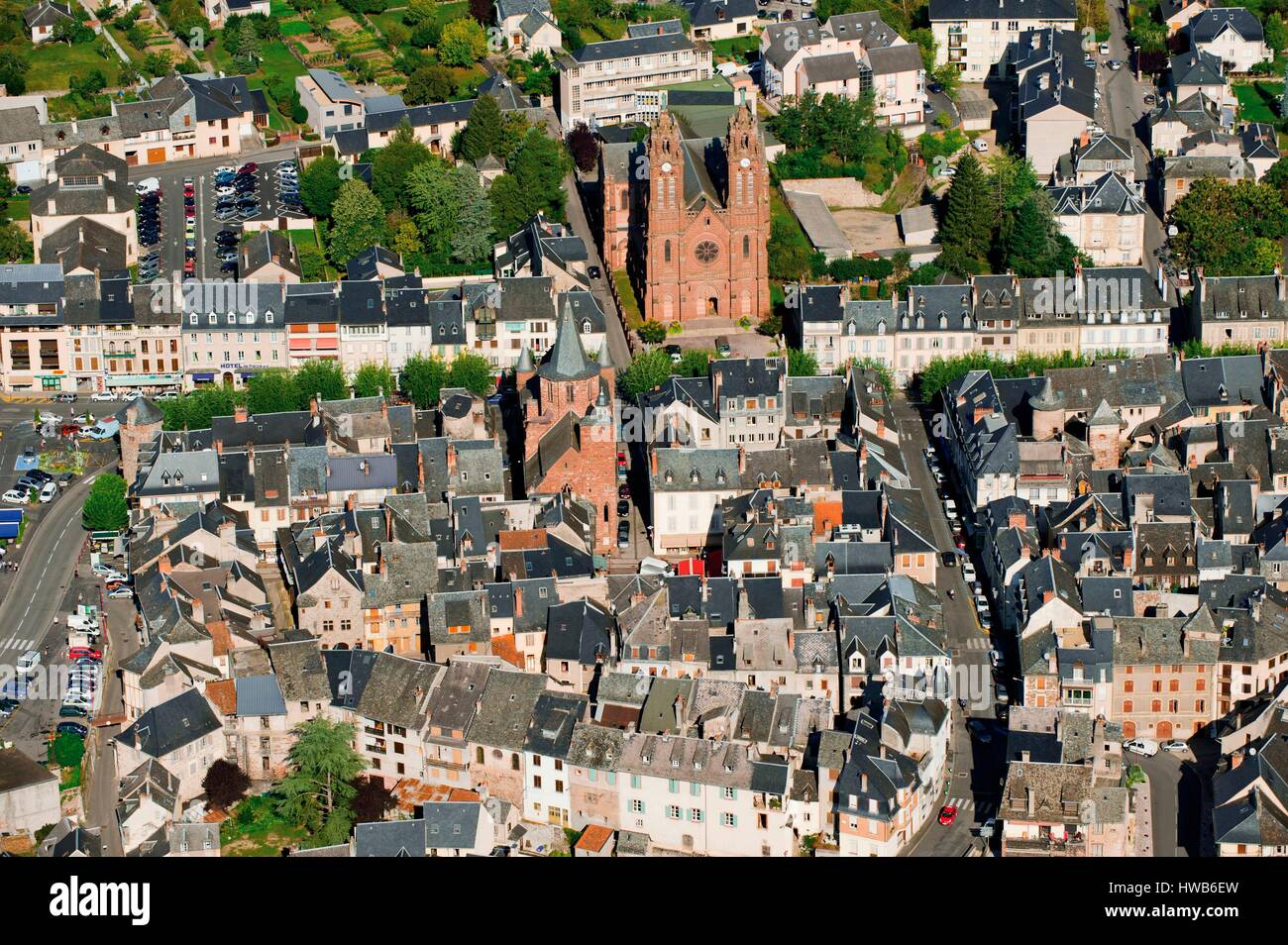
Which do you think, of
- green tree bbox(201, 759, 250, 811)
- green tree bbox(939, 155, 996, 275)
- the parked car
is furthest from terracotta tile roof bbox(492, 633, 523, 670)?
Answer: green tree bbox(939, 155, 996, 275)

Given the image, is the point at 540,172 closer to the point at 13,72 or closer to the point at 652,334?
the point at 652,334

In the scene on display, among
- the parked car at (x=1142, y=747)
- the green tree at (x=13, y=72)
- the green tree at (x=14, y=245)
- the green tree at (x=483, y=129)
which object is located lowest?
the parked car at (x=1142, y=747)

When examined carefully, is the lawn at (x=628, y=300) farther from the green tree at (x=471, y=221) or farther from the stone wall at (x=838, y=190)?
the stone wall at (x=838, y=190)

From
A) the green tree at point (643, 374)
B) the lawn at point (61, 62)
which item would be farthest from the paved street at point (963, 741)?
the lawn at point (61, 62)
